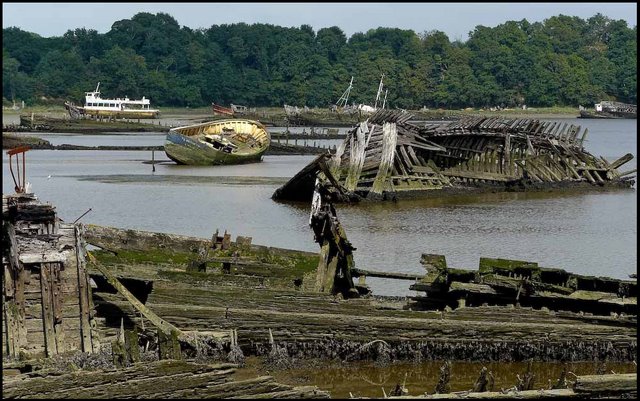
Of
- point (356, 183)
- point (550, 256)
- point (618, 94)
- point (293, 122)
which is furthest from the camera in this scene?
point (618, 94)

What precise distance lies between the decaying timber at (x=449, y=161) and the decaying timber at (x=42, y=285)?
2572 centimetres

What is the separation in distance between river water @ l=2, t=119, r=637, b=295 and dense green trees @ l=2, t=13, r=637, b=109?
297 feet

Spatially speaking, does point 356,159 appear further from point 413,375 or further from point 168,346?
point 168,346

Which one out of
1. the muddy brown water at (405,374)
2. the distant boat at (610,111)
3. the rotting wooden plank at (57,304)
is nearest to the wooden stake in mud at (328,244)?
the muddy brown water at (405,374)

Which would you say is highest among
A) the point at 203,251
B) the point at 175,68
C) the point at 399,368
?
the point at 175,68

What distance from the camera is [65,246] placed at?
1670 centimetres

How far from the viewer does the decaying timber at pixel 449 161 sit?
4616cm

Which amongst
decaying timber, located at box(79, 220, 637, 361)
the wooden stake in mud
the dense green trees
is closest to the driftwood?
decaying timber, located at box(79, 220, 637, 361)

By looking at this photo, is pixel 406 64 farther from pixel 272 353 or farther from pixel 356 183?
pixel 272 353

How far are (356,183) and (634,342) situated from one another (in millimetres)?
27292

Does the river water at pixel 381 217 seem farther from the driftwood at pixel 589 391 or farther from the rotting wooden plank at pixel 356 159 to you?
the driftwood at pixel 589 391

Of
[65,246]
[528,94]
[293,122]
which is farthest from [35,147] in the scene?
[528,94]

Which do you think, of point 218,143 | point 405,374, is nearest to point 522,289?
point 405,374

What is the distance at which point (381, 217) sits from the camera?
135 feet
